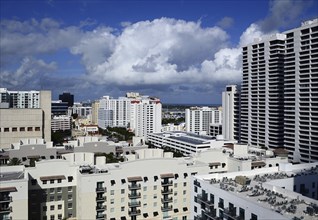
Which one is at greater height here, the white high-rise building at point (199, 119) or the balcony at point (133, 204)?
the white high-rise building at point (199, 119)

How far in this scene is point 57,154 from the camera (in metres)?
42.5

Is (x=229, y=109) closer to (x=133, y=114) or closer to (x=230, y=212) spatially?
(x=133, y=114)

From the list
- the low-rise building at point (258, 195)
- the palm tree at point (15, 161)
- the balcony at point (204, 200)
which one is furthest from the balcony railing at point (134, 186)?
the palm tree at point (15, 161)

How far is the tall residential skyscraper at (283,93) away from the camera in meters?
53.2

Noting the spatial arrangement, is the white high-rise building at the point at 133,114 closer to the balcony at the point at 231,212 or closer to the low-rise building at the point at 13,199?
the low-rise building at the point at 13,199

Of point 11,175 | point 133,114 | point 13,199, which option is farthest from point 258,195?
point 133,114

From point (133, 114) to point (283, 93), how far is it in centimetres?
6006

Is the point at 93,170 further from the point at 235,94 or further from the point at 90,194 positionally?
the point at 235,94

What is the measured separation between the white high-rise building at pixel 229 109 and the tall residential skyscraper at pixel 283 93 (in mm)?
4855

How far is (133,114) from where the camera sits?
114m

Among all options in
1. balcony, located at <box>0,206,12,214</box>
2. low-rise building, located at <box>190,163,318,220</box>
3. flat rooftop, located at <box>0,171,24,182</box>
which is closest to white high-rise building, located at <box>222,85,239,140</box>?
low-rise building, located at <box>190,163,318,220</box>

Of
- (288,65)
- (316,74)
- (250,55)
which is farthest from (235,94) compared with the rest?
(316,74)

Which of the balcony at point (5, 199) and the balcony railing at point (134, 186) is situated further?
the balcony railing at point (134, 186)

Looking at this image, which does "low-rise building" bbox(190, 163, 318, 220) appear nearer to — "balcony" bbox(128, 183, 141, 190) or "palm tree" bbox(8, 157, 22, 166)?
"balcony" bbox(128, 183, 141, 190)
